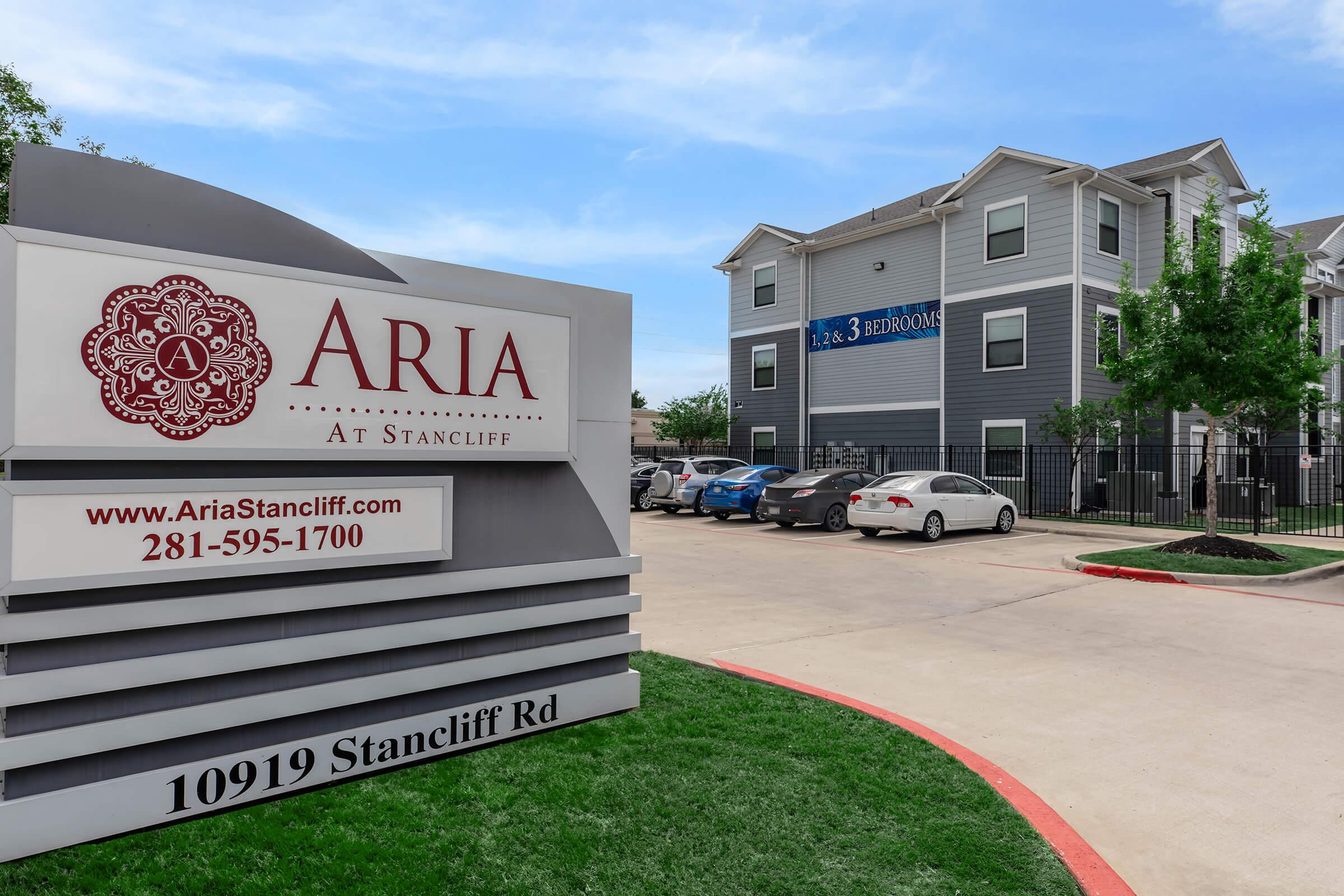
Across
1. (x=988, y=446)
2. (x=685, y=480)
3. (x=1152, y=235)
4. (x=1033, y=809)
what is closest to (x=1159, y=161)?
(x=1152, y=235)

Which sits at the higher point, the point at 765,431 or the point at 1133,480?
the point at 765,431

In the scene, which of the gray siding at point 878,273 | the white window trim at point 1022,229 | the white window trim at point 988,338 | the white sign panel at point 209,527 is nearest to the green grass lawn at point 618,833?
the white sign panel at point 209,527

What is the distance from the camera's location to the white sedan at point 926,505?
1670cm

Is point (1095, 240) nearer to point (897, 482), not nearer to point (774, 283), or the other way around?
point (897, 482)

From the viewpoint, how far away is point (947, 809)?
409 centimetres

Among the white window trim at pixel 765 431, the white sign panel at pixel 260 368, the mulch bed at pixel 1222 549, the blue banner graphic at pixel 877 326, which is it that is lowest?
the mulch bed at pixel 1222 549

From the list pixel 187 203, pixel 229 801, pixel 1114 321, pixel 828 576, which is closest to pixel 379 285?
pixel 187 203

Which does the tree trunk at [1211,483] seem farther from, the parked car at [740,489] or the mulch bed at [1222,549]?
the parked car at [740,489]

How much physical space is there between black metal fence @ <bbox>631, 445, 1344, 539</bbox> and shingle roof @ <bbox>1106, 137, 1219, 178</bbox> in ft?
25.3

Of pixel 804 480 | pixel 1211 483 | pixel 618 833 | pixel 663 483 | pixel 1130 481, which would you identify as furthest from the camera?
pixel 663 483

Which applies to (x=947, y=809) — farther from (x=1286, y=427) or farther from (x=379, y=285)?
(x=1286, y=427)

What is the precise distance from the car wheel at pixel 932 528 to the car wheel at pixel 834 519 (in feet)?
7.09

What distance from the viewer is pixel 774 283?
A: 3041 cm

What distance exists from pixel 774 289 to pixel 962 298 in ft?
25.0
